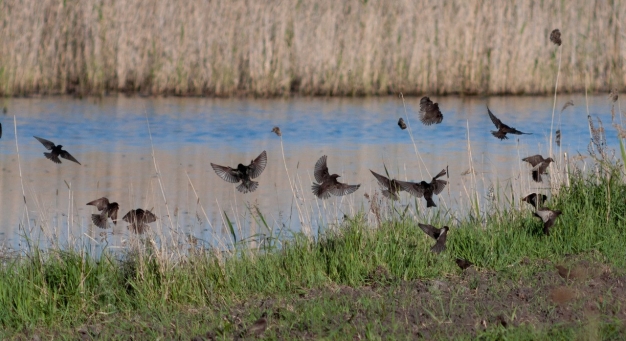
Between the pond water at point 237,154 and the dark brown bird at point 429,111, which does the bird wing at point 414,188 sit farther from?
the dark brown bird at point 429,111

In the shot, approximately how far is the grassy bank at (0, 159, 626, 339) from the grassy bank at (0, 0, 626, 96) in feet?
27.5

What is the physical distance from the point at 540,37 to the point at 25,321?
11659 millimetres

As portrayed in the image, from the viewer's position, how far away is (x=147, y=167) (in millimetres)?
9023

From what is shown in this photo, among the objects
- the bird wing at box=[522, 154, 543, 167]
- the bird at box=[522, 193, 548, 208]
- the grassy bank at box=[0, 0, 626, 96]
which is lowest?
the bird at box=[522, 193, 548, 208]

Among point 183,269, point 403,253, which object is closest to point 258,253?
point 183,269

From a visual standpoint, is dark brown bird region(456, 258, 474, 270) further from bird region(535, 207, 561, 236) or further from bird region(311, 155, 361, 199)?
bird region(311, 155, 361, 199)

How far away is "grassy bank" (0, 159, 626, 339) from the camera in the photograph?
4.25 m

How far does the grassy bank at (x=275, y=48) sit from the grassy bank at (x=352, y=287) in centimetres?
840

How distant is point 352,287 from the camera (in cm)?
500

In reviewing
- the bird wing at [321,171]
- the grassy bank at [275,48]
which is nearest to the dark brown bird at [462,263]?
the bird wing at [321,171]

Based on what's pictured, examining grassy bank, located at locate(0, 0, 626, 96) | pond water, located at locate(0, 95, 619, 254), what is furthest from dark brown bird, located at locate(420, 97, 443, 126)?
grassy bank, located at locate(0, 0, 626, 96)

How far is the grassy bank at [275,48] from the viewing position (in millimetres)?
13875

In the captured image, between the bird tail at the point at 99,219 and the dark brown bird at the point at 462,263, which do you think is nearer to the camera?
the dark brown bird at the point at 462,263

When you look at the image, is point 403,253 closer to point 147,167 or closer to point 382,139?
point 147,167
